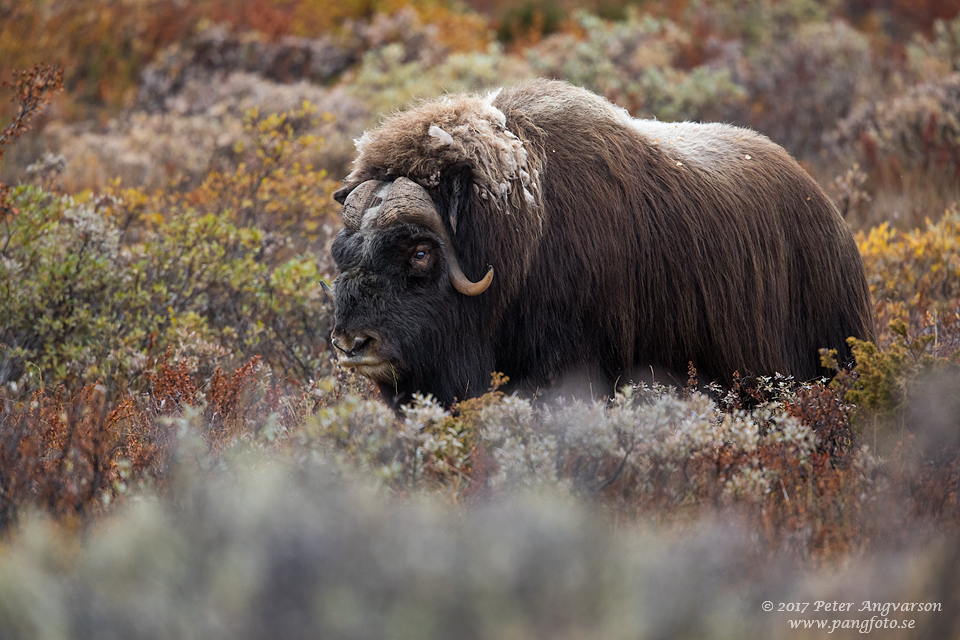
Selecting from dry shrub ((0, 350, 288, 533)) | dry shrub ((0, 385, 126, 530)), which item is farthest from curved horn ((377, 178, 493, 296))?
dry shrub ((0, 385, 126, 530))

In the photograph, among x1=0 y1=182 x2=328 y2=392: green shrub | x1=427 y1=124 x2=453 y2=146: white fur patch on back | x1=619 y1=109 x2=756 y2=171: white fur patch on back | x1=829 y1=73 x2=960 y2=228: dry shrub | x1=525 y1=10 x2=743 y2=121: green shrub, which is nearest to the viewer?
x1=427 y1=124 x2=453 y2=146: white fur patch on back

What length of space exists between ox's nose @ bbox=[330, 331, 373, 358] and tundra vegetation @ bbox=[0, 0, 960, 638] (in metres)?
0.23

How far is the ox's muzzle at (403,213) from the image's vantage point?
3061 mm

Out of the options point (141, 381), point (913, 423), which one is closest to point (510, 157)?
point (913, 423)

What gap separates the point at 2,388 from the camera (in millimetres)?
3916

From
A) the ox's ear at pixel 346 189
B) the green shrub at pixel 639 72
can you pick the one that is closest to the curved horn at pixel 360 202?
the ox's ear at pixel 346 189

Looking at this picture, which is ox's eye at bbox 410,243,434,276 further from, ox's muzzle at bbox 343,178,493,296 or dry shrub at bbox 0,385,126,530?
dry shrub at bbox 0,385,126,530

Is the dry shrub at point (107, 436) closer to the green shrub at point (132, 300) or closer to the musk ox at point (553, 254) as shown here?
the green shrub at point (132, 300)

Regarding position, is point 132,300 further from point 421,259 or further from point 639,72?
point 639,72

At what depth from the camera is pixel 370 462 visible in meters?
2.46

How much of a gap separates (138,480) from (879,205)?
21.5 feet

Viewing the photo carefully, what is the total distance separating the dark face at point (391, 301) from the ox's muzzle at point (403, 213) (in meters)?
0.03

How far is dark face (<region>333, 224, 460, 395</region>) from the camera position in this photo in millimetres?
3062

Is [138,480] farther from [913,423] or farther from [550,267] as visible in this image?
[913,423]
